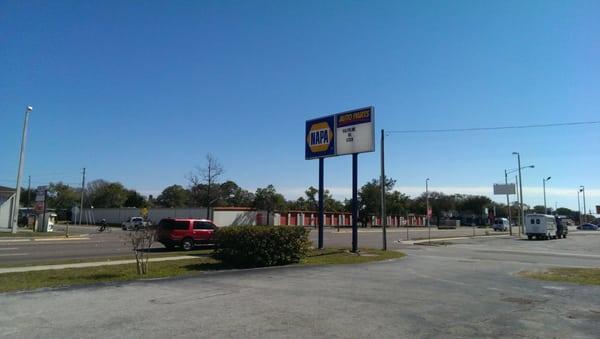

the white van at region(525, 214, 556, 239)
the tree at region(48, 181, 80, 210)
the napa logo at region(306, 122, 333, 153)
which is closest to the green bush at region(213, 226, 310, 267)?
the napa logo at region(306, 122, 333, 153)

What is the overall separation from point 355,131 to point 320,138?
2.55m

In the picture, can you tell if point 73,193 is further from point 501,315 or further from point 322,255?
point 501,315

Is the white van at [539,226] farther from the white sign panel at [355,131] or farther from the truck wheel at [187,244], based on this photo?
the truck wheel at [187,244]

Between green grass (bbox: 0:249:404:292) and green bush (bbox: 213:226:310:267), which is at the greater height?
green bush (bbox: 213:226:310:267)

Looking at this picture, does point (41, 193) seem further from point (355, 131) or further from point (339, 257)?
point (339, 257)

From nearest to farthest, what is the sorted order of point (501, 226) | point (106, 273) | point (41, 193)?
1. point (106, 273)
2. point (41, 193)
3. point (501, 226)

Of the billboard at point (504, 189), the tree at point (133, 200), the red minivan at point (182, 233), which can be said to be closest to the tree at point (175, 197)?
the tree at point (133, 200)

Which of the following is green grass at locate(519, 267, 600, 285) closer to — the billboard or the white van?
the white van

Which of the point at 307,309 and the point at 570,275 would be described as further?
the point at 570,275

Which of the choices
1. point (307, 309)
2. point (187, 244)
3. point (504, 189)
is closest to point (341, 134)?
point (187, 244)

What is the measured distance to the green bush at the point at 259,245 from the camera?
17.7 metres

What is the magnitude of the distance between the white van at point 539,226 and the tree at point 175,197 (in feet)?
267

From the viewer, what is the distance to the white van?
5084cm

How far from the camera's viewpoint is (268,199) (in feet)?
279
